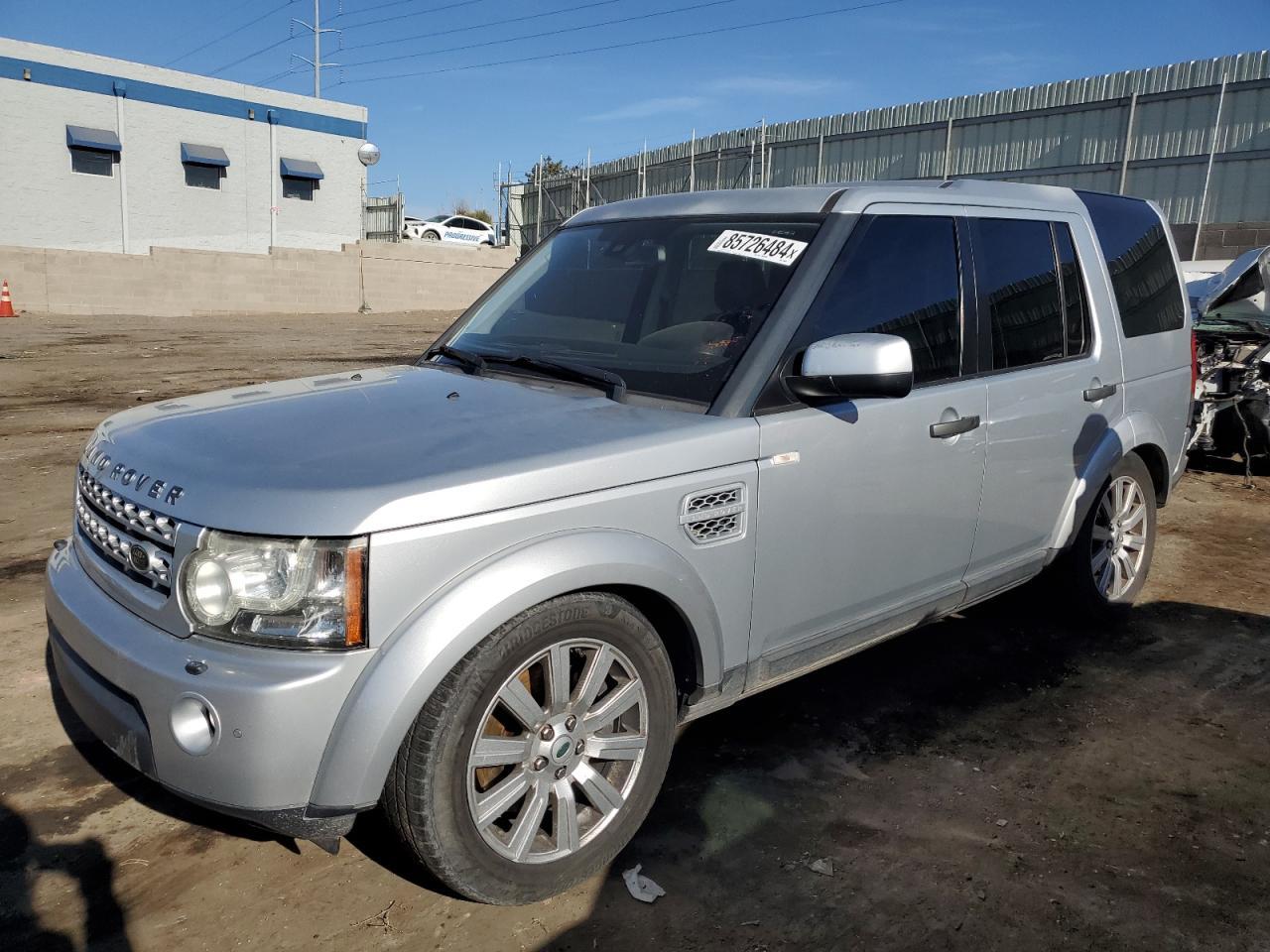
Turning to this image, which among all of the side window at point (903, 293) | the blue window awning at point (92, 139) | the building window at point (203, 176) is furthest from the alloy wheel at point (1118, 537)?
the building window at point (203, 176)

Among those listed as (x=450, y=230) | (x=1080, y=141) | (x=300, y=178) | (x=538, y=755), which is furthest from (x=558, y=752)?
(x=450, y=230)

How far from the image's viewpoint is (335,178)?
117 feet

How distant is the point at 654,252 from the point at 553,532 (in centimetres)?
165

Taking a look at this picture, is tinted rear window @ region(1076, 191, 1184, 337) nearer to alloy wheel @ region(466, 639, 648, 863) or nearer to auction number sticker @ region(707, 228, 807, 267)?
auction number sticker @ region(707, 228, 807, 267)

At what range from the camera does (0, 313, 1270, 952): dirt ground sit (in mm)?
2629

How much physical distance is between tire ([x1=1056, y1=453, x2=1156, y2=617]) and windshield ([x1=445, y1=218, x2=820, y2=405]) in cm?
212

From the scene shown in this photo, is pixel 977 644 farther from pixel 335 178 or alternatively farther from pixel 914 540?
pixel 335 178

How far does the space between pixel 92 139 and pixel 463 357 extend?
31222mm

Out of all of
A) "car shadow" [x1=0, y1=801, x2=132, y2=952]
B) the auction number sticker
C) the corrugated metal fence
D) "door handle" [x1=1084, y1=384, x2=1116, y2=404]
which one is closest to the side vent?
the auction number sticker

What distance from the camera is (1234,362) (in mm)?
8047

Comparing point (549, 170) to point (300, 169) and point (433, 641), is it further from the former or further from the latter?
point (433, 641)

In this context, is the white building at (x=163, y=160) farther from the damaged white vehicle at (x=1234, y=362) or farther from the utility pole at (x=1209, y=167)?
the damaged white vehicle at (x=1234, y=362)

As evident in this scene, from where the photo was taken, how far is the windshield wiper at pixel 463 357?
3.63m

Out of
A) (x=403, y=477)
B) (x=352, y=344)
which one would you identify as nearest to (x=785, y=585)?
(x=403, y=477)
